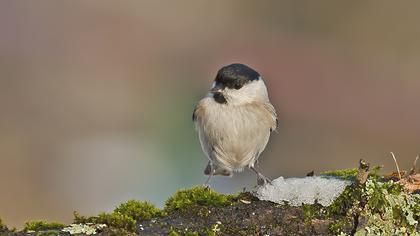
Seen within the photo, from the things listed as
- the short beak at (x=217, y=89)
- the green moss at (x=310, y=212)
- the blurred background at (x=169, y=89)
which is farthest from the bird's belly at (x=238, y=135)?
the green moss at (x=310, y=212)

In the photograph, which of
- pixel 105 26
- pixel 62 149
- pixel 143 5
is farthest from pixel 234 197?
pixel 143 5

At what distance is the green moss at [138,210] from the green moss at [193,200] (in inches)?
3.2

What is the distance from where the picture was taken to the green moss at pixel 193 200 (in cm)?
297

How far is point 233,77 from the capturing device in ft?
15.1

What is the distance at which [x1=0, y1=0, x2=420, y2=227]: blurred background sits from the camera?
724 centimetres

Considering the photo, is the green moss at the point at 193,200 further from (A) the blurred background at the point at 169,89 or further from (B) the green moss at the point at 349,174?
(A) the blurred background at the point at 169,89

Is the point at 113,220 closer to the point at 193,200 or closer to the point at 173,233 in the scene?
the point at 173,233

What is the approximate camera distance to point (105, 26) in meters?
10.9

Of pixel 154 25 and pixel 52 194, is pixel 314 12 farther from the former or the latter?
pixel 52 194

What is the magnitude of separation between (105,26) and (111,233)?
8492 mm

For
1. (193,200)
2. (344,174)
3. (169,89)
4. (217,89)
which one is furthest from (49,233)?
(169,89)

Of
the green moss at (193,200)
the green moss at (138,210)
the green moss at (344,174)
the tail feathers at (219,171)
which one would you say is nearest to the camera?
the green moss at (138,210)

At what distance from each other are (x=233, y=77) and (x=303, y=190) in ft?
5.39

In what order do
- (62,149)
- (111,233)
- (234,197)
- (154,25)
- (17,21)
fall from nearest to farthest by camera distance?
(111,233) < (234,197) < (62,149) < (17,21) < (154,25)
